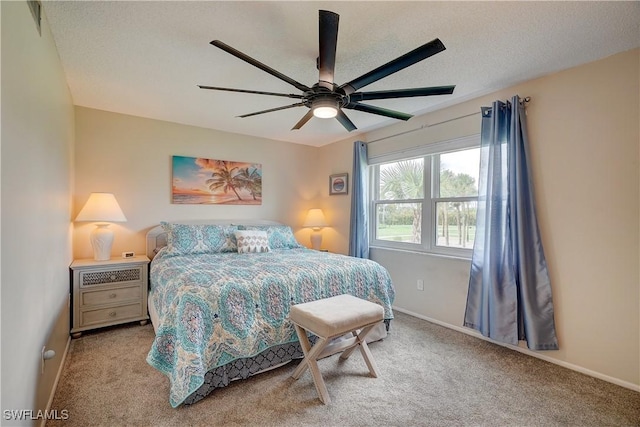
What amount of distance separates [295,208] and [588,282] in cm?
357

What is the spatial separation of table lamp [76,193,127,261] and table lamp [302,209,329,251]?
2408 millimetres

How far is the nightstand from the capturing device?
2.76m

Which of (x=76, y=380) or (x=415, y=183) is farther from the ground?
(x=415, y=183)

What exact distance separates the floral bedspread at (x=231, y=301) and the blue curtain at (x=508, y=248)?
0.88m

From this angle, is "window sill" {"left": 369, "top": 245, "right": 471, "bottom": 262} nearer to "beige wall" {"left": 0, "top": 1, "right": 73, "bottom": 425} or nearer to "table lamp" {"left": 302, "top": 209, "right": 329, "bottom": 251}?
"table lamp" {"left": 302, "top": 209, "right": 329, "bottom": 251}

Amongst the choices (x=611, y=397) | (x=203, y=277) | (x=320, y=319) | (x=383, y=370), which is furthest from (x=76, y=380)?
(x=611, y=397)

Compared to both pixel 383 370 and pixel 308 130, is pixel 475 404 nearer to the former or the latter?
pixel 383 370

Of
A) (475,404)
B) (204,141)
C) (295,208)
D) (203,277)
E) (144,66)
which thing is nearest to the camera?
(475,404)

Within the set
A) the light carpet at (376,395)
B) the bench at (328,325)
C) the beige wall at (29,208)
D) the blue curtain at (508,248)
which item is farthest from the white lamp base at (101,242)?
the blue curtain at (508,248)

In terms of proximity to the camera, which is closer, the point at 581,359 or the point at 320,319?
the point at 320,319

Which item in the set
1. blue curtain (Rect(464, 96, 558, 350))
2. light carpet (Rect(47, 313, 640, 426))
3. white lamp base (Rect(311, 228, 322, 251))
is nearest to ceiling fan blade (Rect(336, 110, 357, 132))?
blue curtain (Rect(464, 96, 558, 350))

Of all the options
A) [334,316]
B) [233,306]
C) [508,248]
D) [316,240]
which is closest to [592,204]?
[508,248]

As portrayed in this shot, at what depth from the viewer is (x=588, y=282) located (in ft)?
7.27

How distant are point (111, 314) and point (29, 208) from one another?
6.31 feet
